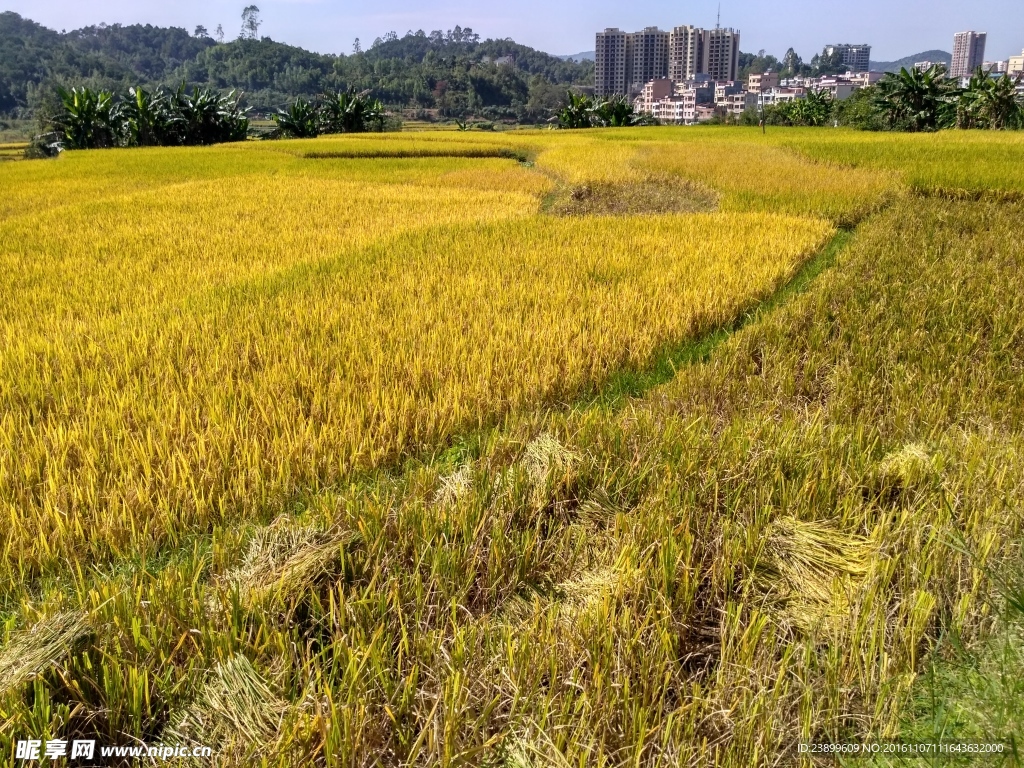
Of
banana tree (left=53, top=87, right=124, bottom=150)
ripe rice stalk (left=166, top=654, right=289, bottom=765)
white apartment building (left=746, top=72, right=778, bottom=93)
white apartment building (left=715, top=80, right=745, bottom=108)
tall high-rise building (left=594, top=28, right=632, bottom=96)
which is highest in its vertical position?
tall high-rise building (left=594, top=28, right=632, bottom=96)

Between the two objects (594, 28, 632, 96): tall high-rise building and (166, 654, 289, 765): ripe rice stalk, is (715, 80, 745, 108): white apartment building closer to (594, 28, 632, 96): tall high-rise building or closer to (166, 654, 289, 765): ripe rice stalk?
(594, 28, 632, 96): tall high-rise building

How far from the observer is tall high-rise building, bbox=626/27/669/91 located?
127688 mm

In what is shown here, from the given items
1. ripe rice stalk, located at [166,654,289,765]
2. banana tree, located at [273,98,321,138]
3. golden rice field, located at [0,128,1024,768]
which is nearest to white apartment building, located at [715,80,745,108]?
banana tree, located at [273,98,321,138]

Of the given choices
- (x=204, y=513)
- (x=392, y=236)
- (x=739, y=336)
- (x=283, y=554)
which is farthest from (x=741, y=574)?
(x=392, y=236)

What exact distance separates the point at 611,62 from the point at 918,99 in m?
117

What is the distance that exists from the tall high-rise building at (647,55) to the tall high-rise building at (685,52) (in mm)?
1988

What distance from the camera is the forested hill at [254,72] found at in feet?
235

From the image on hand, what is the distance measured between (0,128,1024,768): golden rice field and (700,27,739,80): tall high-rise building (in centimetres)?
14997

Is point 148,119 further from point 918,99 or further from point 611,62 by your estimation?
point 611,62

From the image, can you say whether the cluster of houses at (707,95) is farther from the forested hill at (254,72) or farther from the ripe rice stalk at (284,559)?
the ripe rice stalk at (284,559)

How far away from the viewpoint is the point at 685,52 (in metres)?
134

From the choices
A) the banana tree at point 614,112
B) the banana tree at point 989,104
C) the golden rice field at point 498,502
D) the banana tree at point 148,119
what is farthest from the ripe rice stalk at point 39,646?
the banana tree at point 614,112

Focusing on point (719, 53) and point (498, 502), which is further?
point (719, 53)

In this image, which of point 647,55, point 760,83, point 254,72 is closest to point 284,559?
point 254,72
